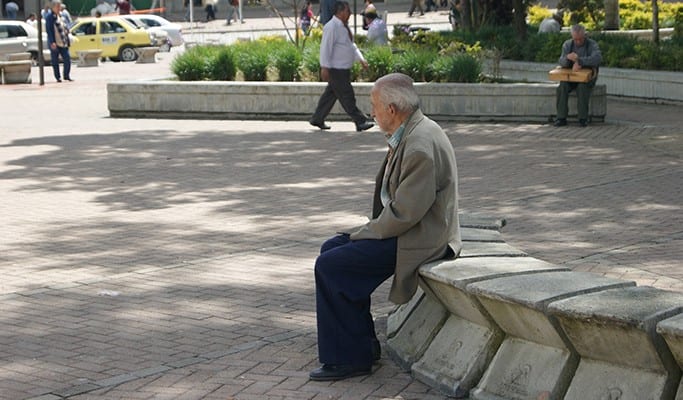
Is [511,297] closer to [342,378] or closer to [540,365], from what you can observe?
[540,365]

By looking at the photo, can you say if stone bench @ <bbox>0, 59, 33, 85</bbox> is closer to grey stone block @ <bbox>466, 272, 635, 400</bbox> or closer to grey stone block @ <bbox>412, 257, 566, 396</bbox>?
grey stone block @ <bbox>412, 257, 566, 396</bbox>

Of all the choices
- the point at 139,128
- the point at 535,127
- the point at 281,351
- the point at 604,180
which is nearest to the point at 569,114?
the point at 535,127

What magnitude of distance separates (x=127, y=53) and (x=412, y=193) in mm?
33128

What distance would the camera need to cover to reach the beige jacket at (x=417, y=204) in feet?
19.4

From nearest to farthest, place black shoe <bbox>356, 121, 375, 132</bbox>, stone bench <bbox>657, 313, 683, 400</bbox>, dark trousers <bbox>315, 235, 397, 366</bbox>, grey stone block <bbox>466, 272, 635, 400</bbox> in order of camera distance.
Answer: stone bench <bbox>657, 313, 683, 400</bbox> → grey stone block <bbox>466, 272, 635, 400</bbox> → dark trousers <bbox>315, 235, 397, 366</bbox> → black shoe <bbox>356, 121, 375, 132</bbox>

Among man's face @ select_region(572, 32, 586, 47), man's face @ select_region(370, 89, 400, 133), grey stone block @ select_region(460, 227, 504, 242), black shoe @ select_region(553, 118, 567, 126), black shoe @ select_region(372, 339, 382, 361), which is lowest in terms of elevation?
black shoe @ select_region(372, 339, 382, 361)

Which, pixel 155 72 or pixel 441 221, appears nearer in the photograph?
pixel 441 221

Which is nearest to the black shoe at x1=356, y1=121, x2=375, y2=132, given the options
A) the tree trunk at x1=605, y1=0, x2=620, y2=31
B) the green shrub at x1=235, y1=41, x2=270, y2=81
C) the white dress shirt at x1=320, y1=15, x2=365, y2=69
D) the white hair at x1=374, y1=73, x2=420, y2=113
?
the white dress shirt at x1=320, y1=15, x2=365, y2=69

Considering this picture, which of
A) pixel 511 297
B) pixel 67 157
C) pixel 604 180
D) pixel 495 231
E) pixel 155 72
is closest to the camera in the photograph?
pixel 511 297

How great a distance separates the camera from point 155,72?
30422 mm

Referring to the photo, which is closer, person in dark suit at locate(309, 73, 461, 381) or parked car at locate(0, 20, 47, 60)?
person in dark suit at locate(309, 73, 461, 381)

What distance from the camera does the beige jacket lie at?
5918 mm

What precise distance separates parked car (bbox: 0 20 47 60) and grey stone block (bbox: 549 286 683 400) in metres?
31.2

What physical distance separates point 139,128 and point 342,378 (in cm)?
1232
